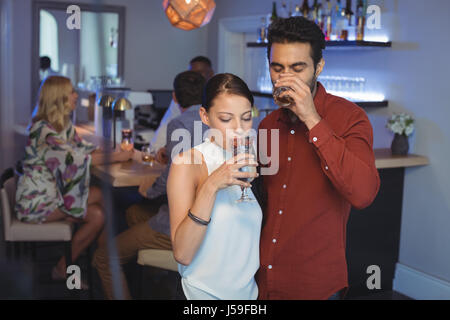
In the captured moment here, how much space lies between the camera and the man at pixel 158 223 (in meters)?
Answer: 2.95

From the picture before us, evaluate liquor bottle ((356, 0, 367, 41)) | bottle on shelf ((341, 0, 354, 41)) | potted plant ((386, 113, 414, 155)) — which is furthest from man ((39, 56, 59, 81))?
potted plant ((386, 113, 414, 155))

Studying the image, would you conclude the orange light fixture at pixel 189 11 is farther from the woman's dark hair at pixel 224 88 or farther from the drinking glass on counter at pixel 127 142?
the woman's dark hair at pixel 224 88

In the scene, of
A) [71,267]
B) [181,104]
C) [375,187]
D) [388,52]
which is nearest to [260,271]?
[375,187]

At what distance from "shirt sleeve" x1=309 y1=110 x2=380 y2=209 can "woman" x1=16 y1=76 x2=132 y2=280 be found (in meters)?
2.34

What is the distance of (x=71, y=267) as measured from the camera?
337 cm

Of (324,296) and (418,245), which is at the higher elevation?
(324,296)

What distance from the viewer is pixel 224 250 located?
1451mm

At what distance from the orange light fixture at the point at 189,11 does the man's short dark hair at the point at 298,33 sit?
6.02ft

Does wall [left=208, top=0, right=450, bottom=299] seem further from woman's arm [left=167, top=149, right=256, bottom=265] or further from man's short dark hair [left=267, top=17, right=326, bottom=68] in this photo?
woman's arm [left=167, top=149, right=256, bottom=265]

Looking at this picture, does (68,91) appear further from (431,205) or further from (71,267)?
(431,205)

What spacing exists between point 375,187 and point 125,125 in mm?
3423

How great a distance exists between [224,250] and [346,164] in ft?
1.28

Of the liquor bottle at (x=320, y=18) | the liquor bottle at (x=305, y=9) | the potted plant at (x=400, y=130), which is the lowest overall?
the potted plant at (x=400, y=130)

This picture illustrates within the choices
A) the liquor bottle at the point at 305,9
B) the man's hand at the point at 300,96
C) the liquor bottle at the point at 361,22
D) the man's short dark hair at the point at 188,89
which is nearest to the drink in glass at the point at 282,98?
the man's hand at the point at 300,96
